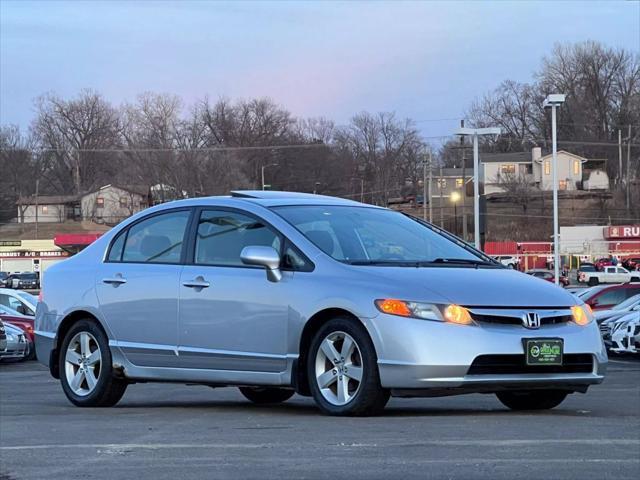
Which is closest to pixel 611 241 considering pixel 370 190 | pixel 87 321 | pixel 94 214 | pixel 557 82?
pixel 370 190

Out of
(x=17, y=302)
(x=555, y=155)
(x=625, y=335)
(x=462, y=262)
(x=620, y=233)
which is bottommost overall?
(x=625, y=335)

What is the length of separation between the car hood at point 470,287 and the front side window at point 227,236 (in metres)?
1.07

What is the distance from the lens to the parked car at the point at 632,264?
75.6 meters

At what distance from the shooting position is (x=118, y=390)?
29.0ft

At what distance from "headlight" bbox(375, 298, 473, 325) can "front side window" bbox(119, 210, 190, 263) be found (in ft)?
7.04

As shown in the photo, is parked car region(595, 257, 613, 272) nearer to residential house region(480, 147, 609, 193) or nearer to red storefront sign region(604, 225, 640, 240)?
red storefront sign region(604, 225, 640, 240)

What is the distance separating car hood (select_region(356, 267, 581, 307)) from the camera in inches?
277

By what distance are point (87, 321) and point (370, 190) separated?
317 ft

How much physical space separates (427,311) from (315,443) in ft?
4.48

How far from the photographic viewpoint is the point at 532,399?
8.08m

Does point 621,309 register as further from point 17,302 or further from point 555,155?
point 555,155

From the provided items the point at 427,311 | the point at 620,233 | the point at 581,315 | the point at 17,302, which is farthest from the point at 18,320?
the point at 620,233

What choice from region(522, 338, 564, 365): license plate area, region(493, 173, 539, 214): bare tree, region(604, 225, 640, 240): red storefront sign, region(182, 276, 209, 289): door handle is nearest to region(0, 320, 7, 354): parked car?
region(182, 276, 209, 289): door handle

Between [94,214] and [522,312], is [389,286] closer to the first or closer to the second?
[522,312]
